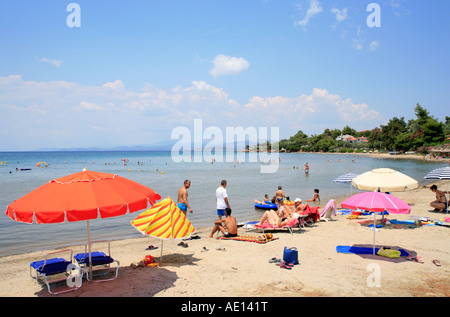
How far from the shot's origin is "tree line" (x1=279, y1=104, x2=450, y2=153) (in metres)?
79.4

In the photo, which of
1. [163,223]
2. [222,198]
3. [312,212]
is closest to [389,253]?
[312,212]

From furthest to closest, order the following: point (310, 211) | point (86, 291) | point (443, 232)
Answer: point (310, 211), point (443, 232), point (86, 291)

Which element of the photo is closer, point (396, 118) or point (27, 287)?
point (27, 287)

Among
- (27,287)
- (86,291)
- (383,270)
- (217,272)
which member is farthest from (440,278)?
(27,287)

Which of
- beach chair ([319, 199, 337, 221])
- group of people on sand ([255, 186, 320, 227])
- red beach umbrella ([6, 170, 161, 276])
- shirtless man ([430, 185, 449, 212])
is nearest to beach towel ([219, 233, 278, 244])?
group of people on sand ([255, 186, 320, 227])

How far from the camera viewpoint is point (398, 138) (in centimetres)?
9469

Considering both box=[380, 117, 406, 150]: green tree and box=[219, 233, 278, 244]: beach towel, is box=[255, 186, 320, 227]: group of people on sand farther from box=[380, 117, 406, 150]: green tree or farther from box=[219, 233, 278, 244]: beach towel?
box=[380, 117, 406, 150]: green tree

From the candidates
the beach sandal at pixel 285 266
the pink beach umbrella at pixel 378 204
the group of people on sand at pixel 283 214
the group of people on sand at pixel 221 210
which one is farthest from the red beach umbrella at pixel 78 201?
the group of people on sand at pixel 283 214

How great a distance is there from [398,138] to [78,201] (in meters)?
106

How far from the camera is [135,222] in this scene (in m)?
6.59

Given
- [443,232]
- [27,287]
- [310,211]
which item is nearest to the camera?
[27,287]

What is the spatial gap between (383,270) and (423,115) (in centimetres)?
10116

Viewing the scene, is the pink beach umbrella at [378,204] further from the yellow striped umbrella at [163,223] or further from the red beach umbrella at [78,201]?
the red beach umbrella at [78,201]
